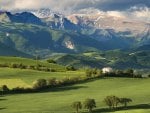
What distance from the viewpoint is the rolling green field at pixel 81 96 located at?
11119 cm

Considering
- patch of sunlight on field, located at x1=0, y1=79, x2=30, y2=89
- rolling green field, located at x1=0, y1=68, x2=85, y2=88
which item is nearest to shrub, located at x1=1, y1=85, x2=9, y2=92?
patch of sunlight on field, located at x1=0, y1=79, x2=30, y2=89

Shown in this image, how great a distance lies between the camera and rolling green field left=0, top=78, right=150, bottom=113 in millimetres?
111188

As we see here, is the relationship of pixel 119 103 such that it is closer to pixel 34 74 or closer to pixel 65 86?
pixel 65 86

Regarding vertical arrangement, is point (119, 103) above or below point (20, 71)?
below

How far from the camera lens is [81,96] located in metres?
136

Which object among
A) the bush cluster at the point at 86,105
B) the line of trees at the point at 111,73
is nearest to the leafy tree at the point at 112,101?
the bush cluster at the point at 86,105

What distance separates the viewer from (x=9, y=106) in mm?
119688

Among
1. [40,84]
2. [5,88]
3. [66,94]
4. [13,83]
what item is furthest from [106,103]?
[13,83]

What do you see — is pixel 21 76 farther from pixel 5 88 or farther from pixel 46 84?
pixel 5 88

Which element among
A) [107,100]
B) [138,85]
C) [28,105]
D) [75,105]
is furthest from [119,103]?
[138,85]

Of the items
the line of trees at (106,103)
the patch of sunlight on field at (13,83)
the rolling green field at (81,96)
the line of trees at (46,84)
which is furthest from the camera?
the patch of sunlight on field at (13,83)

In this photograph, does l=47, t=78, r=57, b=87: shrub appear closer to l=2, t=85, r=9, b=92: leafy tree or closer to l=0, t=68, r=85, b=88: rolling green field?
l=0, t=68, r=85, b=88: rolling green field

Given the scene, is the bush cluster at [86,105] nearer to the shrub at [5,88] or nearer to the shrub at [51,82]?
the shrub at [5,88]

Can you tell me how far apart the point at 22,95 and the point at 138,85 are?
46154 millimetres
